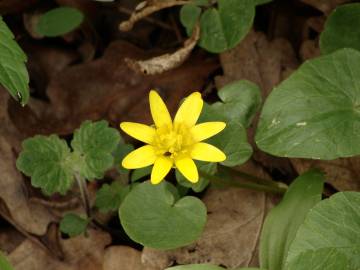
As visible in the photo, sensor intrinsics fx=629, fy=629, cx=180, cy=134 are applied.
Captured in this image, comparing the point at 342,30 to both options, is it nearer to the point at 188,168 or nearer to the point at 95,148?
the point at 188,168

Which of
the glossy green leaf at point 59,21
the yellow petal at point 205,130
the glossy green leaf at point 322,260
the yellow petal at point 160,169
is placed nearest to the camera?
the glossy green leaf at point 322,260

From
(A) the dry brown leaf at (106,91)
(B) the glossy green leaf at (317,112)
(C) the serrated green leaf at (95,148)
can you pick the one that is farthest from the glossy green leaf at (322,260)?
(A) the dry brown leaf at (106,91)

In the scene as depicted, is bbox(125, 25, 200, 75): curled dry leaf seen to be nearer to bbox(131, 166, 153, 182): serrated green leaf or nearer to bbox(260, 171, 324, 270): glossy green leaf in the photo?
bbox(131, 166, 153, 182): serrated green leaf

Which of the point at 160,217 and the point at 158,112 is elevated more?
the point at 158,112

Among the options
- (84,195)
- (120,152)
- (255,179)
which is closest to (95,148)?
(120,152)

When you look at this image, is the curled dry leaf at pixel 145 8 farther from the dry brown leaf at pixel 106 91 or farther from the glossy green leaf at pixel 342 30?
the glossy green leaf at pixel 342 30

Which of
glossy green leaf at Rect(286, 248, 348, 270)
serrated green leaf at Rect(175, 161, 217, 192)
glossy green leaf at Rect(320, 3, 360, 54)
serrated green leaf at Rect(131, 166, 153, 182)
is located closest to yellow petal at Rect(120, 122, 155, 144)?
serrated green leaf at Rect(175, 161, 217, 192)

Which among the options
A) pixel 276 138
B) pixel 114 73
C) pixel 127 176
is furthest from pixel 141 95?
pixel 276 138
